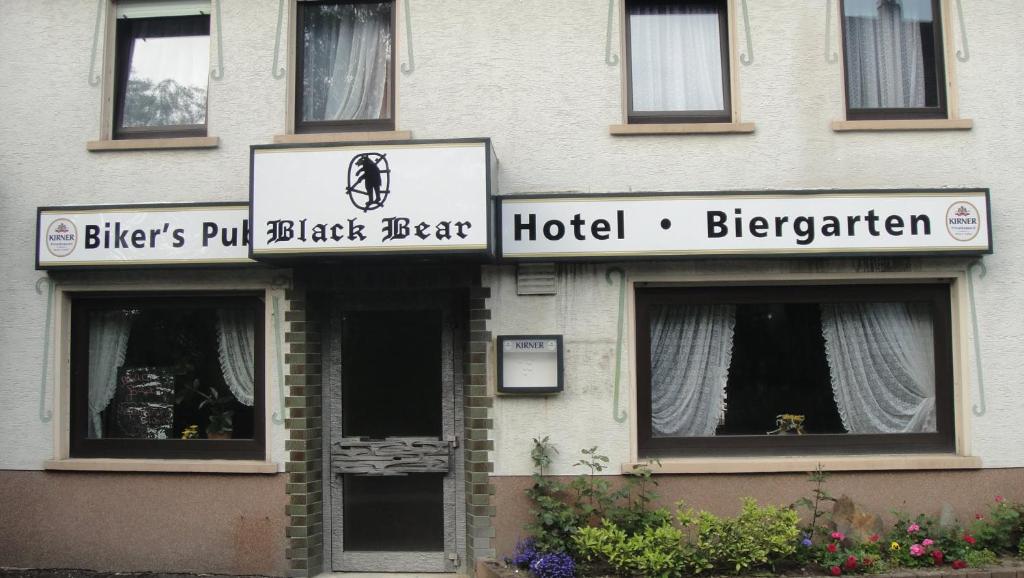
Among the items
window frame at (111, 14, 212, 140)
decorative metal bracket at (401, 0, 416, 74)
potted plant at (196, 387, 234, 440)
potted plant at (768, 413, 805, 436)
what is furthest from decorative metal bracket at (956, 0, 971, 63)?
potted plant at (196, 387, 234, 440)

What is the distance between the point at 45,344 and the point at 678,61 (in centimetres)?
575

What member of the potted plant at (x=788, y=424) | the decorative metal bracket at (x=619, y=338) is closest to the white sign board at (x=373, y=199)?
the decorative metal bracket at (x=619, y=338)

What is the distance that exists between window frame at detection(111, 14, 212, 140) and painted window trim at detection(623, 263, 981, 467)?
394 cm

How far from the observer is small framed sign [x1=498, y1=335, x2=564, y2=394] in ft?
22.2

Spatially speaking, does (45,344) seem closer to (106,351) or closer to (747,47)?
(106,351)

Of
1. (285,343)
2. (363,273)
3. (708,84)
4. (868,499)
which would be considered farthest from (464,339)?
(868,499)

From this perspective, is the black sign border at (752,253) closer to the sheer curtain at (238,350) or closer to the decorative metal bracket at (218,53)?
the sheer curtain at (238,350)

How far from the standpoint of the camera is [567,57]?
7.05 m

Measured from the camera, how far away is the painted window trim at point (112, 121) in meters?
7.13

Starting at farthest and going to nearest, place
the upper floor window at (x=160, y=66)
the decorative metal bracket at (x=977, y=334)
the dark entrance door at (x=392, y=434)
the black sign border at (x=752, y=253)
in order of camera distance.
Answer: the upper floor window at (x=160, y=66), the dark entrance door at (x=392, y=434), the decorative metal bracket at (x=977, y=334), the black sign border at (x=752, y=253)

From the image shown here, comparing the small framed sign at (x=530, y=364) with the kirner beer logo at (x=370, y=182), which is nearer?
the kirner beer logo at (x=370, y=182)

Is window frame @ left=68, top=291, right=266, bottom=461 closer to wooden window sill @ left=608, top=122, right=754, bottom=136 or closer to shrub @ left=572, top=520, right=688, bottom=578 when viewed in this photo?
shrub @ left=572, top=520, right=688, bottom=578

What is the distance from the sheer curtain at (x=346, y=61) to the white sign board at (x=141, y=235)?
118cm

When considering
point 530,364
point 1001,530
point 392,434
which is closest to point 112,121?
point 392,434
